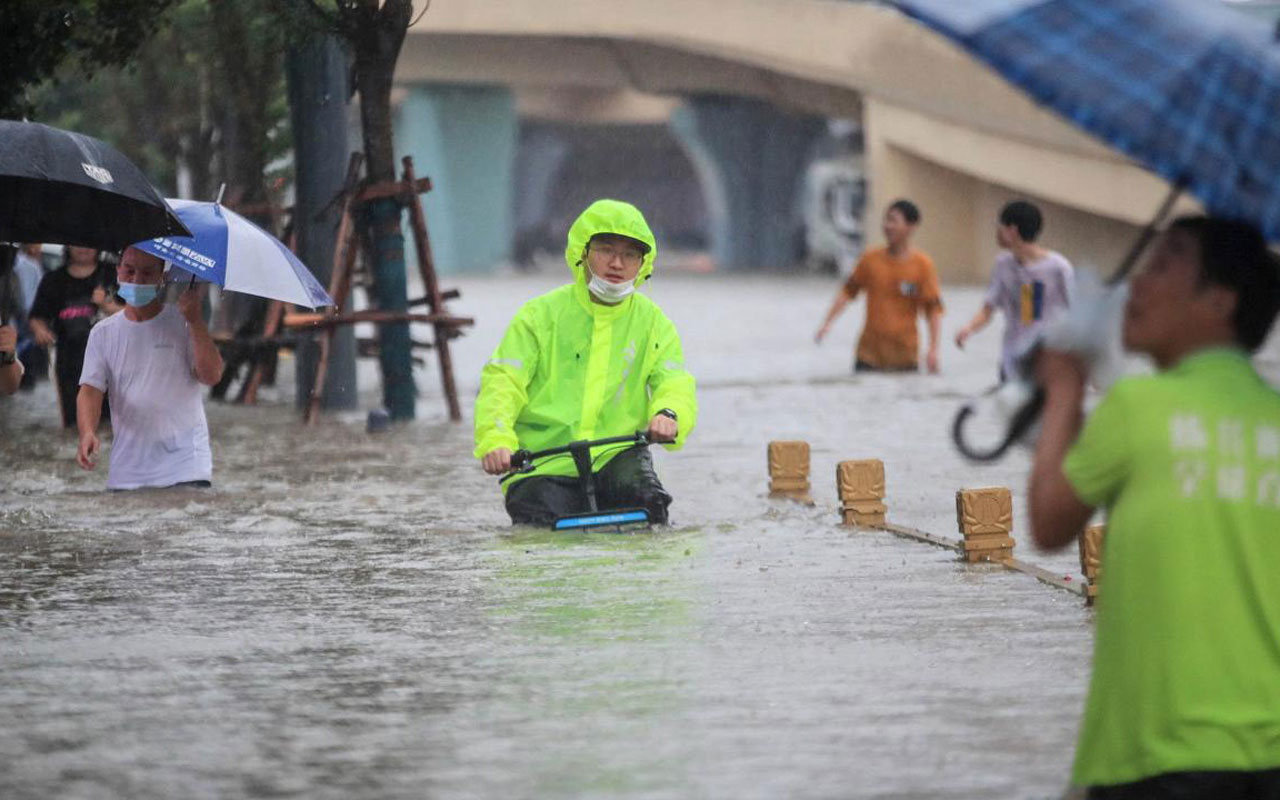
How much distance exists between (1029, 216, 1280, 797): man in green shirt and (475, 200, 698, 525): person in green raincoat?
5330 mm

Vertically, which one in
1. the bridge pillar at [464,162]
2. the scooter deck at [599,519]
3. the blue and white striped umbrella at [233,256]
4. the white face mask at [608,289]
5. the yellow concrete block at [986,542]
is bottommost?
the yellow concrete block at [986,542]

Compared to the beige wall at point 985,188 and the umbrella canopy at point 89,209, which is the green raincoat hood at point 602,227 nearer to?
the umbrella canopy at point 89,209

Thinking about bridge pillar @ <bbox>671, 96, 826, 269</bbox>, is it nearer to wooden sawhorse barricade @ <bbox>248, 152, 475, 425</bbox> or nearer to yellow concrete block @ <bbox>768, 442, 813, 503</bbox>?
wooden sawhorse barricade @ <bbox>248, 152, 475, 425</bbox>

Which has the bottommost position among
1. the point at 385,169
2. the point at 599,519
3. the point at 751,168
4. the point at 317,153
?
the point at 599,519

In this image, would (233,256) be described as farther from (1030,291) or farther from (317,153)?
(317,153)

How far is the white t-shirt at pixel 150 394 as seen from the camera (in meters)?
10.7

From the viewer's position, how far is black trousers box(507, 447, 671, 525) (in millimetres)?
10039

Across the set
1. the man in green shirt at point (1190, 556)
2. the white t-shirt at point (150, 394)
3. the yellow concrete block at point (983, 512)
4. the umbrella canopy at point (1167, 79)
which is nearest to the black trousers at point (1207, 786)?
the man in green shirt at point (1190, 556)

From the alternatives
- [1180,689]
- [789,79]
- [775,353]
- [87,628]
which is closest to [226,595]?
[87,628]

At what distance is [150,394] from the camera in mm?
10711

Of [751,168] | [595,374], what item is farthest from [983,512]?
[751,168]

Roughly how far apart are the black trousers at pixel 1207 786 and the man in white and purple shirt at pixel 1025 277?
9.70 metres

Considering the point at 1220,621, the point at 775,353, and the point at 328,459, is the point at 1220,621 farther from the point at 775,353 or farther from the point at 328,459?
the point at 775,353

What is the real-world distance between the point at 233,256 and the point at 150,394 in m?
0.72
